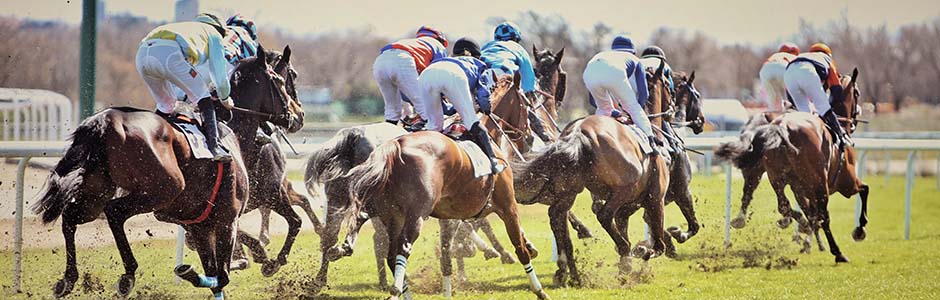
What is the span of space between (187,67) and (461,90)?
5.90 feet

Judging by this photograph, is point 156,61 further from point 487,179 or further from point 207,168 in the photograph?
point 487,179

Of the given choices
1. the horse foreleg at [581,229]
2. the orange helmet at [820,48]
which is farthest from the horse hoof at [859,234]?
the horse foreleg at [581,229]

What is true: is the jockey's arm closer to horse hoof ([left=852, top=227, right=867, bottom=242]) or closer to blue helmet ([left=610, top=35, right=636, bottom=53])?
blue helmet ([left=610, top=35, right=636, bottom=53])

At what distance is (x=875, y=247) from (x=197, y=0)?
7735 millimetres

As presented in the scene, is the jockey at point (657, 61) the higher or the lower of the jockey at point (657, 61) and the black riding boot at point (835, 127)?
the higher

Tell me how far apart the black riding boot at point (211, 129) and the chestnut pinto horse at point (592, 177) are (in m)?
2.44

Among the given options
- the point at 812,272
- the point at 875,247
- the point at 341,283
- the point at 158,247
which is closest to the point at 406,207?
the point at 341,283

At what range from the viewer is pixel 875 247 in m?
11.9

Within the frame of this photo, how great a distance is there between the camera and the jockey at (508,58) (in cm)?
869

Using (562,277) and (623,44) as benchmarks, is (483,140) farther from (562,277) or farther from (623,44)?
(623,44)

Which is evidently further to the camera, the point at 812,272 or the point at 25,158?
the point at 812,272

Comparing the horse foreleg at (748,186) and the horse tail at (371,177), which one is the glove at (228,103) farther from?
the horse foreleg at (748,186)

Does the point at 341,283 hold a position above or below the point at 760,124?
below

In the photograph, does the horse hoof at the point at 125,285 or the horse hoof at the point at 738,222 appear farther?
the horse hoof at the point at 738,222
